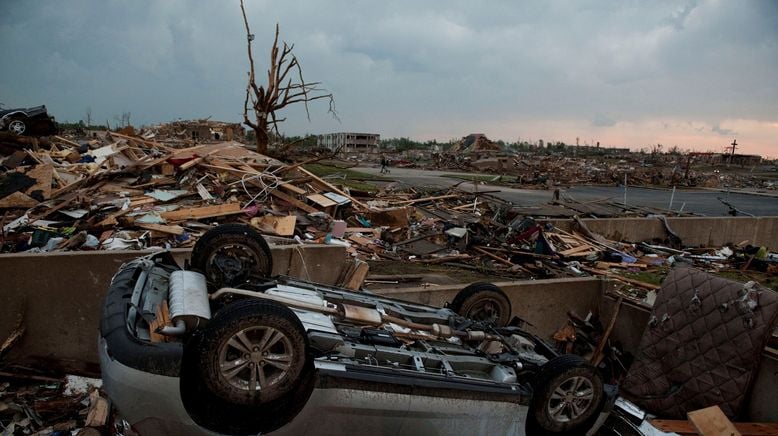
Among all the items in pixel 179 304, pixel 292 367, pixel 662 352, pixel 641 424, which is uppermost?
pixel 179 304

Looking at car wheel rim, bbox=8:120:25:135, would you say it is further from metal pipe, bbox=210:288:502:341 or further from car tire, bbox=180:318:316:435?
car tire, bbox=180:318:316:435

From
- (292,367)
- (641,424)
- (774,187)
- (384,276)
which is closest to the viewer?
(292,367)

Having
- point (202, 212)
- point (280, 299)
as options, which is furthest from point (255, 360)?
point (202, 212)

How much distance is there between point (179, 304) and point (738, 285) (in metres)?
5.73

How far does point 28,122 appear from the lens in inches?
659

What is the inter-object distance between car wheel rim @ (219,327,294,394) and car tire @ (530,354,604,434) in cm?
195

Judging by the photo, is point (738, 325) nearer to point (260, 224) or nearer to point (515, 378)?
point (515, 378)

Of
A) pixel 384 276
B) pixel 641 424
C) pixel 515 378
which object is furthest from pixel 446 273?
pixel 515 378

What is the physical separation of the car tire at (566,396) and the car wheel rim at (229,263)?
2.75 meters

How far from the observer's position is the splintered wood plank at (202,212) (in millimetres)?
9000

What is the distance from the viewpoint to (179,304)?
128 inches

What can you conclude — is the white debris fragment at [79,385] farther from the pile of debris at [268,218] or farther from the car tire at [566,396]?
the car tire at [566,396]

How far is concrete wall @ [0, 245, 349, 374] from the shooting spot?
5.04 metres

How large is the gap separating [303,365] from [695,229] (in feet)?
48.1
